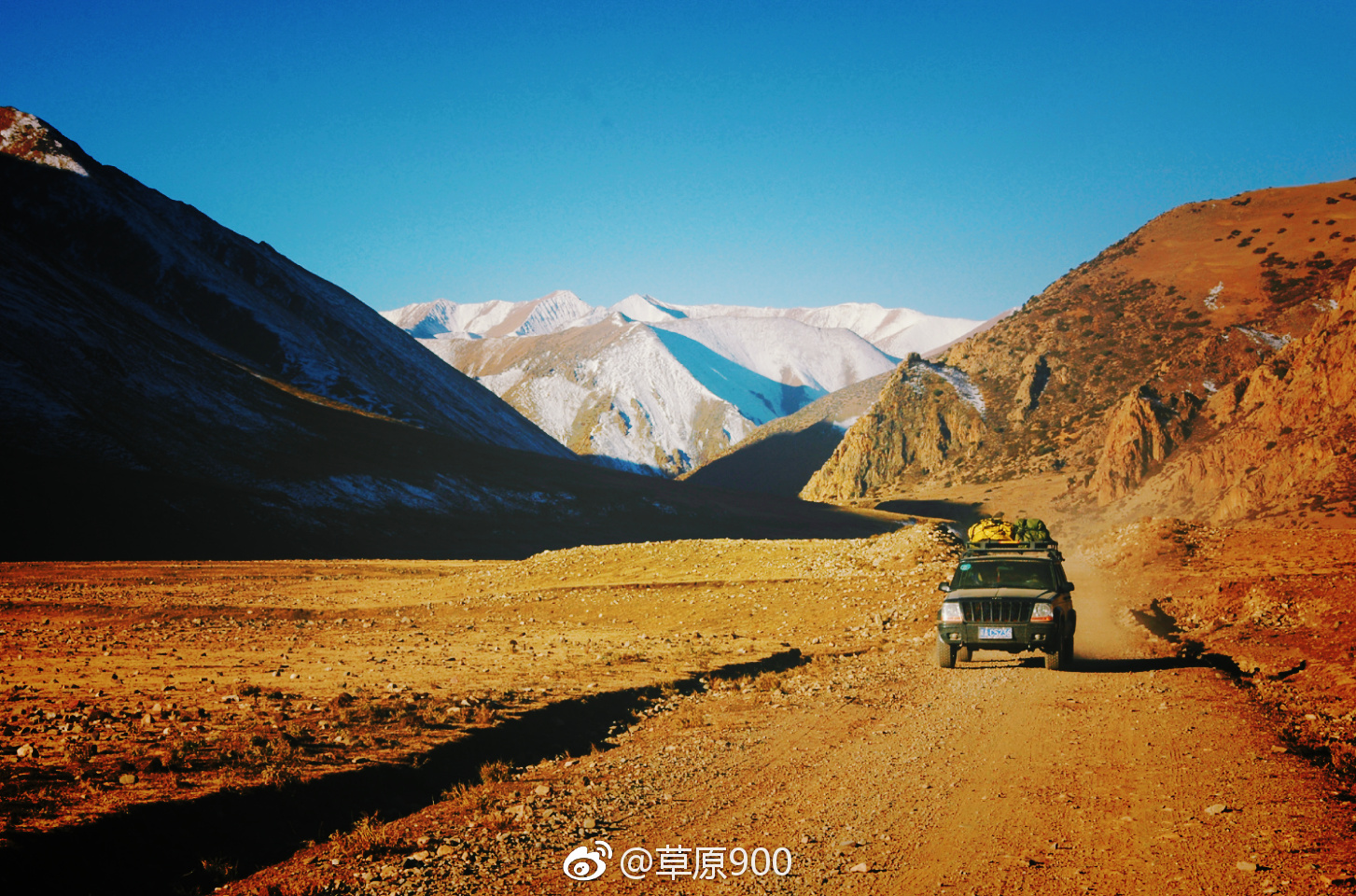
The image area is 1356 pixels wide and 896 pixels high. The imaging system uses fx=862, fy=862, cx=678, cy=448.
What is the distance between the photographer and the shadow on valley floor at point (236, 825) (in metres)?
7.78

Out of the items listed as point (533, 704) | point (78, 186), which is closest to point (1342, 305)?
point (533, 704)

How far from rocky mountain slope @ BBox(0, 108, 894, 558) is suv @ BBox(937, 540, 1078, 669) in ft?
207

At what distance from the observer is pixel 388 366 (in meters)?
142

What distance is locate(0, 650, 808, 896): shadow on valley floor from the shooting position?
25.5 feet

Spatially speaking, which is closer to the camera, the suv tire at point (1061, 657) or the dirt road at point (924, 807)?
the dirt road at point (924, 807)

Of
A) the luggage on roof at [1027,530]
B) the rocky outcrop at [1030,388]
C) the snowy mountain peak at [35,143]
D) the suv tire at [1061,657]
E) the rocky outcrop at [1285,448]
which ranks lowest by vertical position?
the suv tire at [1061,657]

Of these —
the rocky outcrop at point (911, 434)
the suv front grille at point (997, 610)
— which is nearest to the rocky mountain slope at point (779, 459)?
the rocky outcrop at point (911, 434)

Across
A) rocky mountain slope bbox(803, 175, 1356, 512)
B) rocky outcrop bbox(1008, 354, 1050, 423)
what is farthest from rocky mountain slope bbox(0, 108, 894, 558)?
rocky outcrop bbox(1008, 354, 1050, 423)

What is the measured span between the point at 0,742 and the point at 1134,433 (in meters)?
85.8

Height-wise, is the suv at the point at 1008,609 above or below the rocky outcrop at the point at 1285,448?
below

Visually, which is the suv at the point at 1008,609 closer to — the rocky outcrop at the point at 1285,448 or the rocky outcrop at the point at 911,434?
the rocky outcrop at the point at 1285,448

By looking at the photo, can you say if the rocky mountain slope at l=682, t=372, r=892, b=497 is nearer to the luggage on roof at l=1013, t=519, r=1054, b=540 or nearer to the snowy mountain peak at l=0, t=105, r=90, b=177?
the snowy mountain peak at l=0, t=105, r=90, b=177

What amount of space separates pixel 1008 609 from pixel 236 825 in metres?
12.1

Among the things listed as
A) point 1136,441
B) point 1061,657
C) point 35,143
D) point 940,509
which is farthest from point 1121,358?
point 35,143
